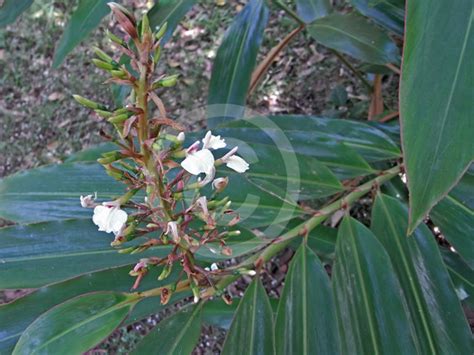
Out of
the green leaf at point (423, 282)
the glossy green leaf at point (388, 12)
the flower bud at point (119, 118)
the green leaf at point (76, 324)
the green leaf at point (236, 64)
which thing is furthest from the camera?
the green leaf at point (236, 64)

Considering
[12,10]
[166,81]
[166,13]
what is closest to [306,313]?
[166,81]

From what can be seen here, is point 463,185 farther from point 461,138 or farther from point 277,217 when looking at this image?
point 461,138

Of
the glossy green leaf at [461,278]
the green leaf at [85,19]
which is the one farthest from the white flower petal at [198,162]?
the glossy green leaf at [461,278]

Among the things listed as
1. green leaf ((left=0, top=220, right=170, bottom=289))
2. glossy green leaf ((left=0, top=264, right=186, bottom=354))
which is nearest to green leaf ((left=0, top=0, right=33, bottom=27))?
green leaf ((left=0, top=220, right=170, bottom=289))

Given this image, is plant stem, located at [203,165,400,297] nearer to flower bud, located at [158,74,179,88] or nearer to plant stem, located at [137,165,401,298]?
plant stem, located at [137,165,401,298]

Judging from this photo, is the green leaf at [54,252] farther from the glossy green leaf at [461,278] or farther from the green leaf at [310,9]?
the green leaf at [310,9]

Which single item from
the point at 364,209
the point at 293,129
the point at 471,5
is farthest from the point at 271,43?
the point at 471,5
